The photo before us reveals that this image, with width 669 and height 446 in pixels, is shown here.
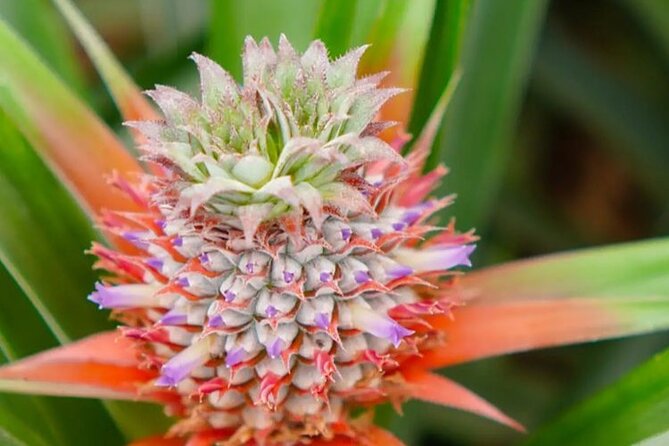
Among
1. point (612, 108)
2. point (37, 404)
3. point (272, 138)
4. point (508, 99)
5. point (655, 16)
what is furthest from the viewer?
point (612, 108)

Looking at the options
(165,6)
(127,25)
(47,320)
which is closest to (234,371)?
(47,320)

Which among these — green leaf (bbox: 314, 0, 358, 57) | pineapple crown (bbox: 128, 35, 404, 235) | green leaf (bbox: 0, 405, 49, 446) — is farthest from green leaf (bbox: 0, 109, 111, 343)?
green leaf (bbox: 314, 0, 358, 57)

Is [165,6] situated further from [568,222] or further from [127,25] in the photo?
[568,222]

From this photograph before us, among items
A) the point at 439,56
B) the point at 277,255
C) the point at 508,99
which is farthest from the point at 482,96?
the point at 277,255

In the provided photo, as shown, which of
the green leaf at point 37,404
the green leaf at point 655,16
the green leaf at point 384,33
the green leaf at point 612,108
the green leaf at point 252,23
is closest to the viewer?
the green leaf at point 37,404

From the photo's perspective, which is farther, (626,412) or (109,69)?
(109,69)

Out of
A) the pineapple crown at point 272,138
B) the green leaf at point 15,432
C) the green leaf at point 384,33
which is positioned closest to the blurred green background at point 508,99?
the green leaf at point 384,33

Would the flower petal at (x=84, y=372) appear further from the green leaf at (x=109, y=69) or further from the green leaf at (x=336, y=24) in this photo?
the green leaf at (x=336, y=24)

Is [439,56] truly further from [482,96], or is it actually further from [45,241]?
[45,241]
